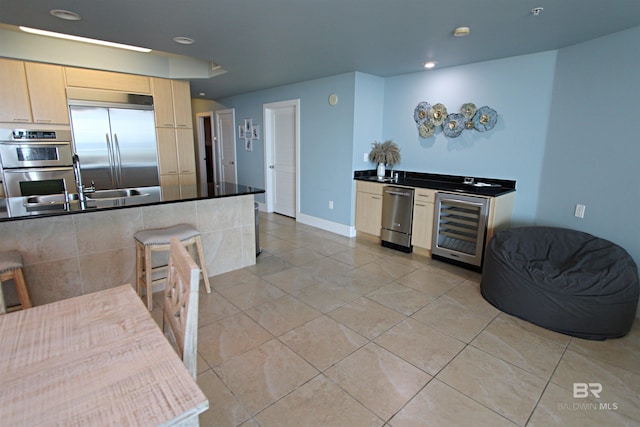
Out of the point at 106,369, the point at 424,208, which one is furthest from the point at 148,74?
the point at 106,369

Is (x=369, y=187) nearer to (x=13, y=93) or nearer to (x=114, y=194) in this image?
(x=114, y=194)

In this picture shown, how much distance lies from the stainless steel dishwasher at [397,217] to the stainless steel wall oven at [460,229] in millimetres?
357

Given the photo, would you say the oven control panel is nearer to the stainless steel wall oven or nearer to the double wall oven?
the double wall oven

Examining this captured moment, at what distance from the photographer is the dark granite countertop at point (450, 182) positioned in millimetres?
3574

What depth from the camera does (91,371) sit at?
895 millimetres

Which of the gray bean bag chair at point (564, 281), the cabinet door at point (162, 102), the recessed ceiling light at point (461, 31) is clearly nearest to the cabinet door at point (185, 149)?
the cabinet door at point (162, 102)

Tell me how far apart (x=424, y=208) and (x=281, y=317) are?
2276 millimetres

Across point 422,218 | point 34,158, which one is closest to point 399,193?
point 422,218

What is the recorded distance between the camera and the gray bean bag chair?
7.64ft

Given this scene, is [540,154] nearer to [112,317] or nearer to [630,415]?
[630,415]

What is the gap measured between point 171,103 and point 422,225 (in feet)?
13.5

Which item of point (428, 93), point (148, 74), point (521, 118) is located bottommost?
point (521, 118)

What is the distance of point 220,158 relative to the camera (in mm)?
7461

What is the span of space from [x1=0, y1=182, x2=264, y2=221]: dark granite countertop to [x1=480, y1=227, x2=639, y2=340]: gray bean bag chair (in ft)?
8.09
